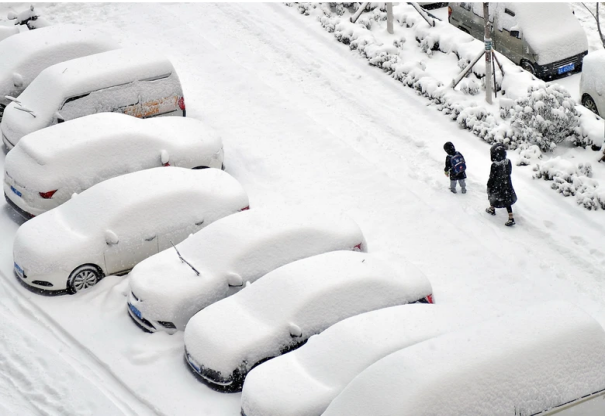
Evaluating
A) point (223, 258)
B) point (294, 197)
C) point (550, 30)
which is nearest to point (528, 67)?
point (550, 30)

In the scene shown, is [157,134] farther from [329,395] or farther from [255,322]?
[329,395]

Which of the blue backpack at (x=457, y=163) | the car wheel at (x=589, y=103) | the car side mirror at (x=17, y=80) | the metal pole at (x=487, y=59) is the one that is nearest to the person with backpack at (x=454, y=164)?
the blue backpack at (x=457, y=163)

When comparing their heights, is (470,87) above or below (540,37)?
below

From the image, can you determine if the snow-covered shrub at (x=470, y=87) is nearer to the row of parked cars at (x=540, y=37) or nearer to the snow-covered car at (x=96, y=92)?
the row of parked cars at (x=540, y=37)

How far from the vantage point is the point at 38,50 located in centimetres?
1761

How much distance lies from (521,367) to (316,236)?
415cm

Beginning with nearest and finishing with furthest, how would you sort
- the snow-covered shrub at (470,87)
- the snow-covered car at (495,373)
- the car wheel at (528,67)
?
the snow-covered car at (495,373)
the snow-covered shrub at (470,87)
the car wheel at (528,67)

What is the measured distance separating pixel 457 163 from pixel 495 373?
6460 mm

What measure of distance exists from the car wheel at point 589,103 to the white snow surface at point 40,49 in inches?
360

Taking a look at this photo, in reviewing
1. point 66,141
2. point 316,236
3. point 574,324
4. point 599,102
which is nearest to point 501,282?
point 316,236

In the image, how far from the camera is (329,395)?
988cm

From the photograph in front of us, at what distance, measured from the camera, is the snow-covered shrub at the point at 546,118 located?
16.2 meters

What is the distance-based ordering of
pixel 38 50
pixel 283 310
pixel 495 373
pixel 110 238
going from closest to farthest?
1. pixel 495 373
2. pixel 283 310
3. pixel 110 238
4. pixel 38 50

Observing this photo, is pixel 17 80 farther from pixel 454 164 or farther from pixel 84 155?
pixel 454 164
